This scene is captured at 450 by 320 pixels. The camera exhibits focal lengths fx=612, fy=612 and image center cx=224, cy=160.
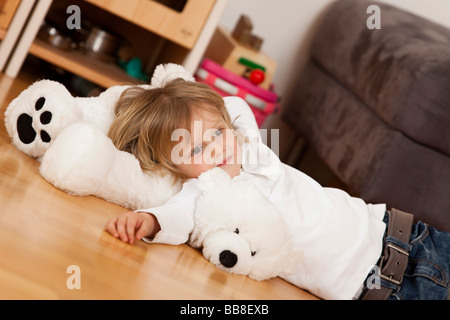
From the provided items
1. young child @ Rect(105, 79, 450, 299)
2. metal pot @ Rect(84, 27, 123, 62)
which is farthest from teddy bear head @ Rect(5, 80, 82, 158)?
metal pot @ Rect(84, 27, 123, 62)

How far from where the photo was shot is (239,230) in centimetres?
86

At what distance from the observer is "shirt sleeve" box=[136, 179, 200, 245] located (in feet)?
2.69

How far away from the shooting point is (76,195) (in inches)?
34.3

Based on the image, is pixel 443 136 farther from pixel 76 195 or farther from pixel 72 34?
pixel 72 34

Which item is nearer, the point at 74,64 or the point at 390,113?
the point at 390,113

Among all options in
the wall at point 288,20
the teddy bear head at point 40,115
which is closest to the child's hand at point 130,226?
the teddy bear head at point 40,115

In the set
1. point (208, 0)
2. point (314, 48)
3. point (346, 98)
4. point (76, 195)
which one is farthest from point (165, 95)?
point (314, 48)

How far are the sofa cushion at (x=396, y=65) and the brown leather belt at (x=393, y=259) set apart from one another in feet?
1.26

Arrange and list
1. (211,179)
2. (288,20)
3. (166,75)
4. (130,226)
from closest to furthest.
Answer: (130,226), (211,179), (166,75), (288,20)

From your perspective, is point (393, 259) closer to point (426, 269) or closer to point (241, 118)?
point (426, 269)

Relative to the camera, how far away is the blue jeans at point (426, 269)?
1004 mm

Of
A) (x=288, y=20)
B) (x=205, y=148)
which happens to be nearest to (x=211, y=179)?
(x=205, y=148)

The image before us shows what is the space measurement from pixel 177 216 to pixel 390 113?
0.78 meters
